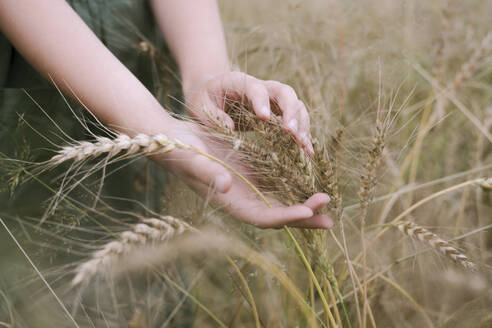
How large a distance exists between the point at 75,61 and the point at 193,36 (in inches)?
9.9

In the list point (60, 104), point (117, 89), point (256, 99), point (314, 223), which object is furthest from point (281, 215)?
point (60, 104)

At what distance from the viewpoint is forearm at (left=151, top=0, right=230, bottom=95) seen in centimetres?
67

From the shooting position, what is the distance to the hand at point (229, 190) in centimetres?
42

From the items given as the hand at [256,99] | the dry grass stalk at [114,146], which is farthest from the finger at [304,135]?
the dry grass stalk at [114,146]

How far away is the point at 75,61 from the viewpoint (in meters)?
0.52

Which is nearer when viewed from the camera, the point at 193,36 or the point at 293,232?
the point at 293,232

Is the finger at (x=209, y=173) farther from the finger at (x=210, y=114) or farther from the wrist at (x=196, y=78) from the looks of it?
the wrist at (x=196, y=78)

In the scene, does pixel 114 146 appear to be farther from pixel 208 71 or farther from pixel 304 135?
pixel 208 71

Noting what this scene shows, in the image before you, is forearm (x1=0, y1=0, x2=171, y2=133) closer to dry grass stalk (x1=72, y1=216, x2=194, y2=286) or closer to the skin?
the skin

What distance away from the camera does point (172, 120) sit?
1.80 ft

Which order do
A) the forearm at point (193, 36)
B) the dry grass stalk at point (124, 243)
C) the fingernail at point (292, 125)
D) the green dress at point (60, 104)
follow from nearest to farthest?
the dry grass stalk at point (124, 243) → the fingernail at point (292, 125) → the green dress at point (60, 104) → the forearm at point (193, 36)

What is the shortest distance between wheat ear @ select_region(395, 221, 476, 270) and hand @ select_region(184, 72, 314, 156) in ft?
0.52

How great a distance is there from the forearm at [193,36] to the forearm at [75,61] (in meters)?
0.16

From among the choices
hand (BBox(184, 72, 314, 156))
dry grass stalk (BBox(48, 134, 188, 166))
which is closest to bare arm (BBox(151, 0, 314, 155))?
hand (BBox(184, 72, 314, 156))
